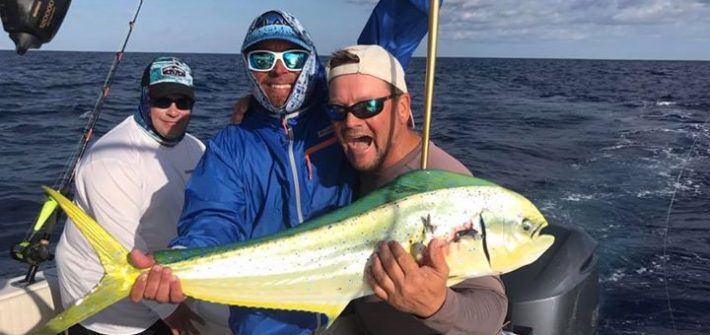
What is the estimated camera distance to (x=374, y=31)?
3.38 m

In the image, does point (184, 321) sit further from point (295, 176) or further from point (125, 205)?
point (295, 176)

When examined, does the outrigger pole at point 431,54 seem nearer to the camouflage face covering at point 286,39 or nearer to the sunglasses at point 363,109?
the sunglasses at point 363,109

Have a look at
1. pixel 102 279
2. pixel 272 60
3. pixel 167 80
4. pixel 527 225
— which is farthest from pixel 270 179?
pixel 167 80

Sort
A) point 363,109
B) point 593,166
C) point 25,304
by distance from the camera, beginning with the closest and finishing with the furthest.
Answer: point 363,109
point 25,304
point 593,166

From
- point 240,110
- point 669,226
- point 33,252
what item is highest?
point 240,110

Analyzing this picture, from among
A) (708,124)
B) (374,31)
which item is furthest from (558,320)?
(708,124)

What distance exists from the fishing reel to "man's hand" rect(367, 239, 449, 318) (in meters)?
2.73

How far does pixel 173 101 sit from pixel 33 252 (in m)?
1.47

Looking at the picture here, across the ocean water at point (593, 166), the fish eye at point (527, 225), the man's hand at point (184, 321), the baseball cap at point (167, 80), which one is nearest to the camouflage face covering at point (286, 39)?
the baseball cap at point (167, 80)

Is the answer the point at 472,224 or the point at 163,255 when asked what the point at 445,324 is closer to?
the point at 472,224

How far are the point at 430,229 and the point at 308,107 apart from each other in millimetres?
895

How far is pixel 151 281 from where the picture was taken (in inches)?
82.0

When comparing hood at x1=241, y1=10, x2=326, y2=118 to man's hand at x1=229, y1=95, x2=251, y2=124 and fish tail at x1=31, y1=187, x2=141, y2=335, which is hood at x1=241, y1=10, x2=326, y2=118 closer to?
man's hand at x1=229, y1=95, x2=251, y2=124

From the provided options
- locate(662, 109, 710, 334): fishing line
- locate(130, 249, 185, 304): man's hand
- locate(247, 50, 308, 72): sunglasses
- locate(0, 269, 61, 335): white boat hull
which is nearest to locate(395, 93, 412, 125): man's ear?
locate(247, 50, 308, 72): sunglasses
